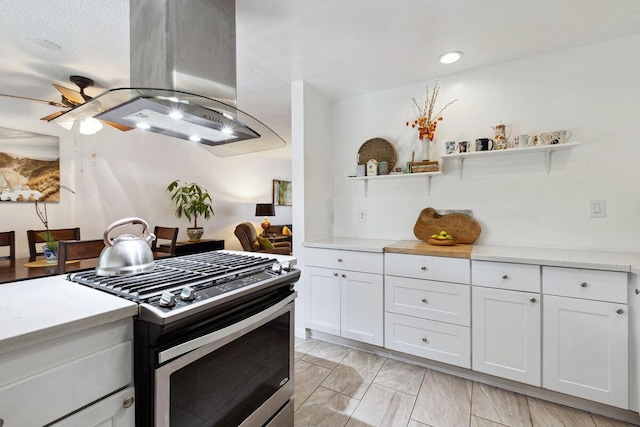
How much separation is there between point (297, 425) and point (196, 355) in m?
0.97

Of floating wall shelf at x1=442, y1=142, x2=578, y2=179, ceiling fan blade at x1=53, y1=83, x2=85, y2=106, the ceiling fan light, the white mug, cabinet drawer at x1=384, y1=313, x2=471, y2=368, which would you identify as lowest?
cabinet drawer at x1=384, y1=313, x2=471, y2=368

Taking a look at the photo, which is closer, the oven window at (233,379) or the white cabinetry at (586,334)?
the oven window at (233,379)

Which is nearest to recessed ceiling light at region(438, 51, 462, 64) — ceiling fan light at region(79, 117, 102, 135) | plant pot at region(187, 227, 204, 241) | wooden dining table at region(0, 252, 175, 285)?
ceiling fan light at region(79, 117, 102, 135)

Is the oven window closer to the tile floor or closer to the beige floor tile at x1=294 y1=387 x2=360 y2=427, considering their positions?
the beige floor tile at x1=294 y1=387 x2=360 y2=427

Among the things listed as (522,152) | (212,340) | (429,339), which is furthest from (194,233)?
(522,152)

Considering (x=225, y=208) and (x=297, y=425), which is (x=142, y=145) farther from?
(x=297, y=425)

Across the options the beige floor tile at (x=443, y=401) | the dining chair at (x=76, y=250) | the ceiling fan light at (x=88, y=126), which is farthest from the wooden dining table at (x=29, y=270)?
the beige floor tile at (x=443, y=401)

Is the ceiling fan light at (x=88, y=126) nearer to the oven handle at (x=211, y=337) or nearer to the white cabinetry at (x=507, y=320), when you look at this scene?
the oven handle at (x=211, y=337)

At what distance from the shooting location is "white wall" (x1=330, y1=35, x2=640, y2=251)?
1975 mm

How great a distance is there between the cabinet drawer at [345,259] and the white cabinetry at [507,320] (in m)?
0.69

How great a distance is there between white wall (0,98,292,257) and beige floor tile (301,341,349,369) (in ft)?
10.7

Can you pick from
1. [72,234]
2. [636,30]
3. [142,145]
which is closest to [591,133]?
[636,30]

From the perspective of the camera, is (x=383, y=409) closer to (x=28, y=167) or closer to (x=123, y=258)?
(x=123, y=258)

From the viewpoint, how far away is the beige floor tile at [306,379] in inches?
71.8
